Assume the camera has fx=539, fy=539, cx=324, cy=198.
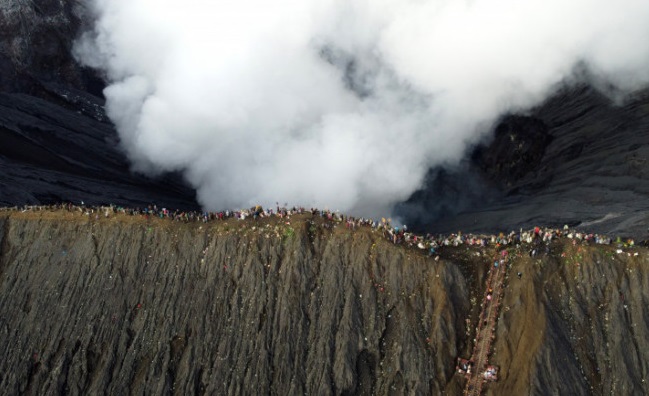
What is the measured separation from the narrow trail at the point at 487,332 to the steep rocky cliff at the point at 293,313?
0.58 meters

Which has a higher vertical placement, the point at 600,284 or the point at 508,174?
the point at 508,174

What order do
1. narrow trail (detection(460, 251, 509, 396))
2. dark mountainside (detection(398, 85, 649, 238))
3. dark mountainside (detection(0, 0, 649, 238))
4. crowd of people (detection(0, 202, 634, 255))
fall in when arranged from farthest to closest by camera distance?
dark mountainside (detection(0, 0, 649, 238)) < dark mountainside (detection(398, 85, 649, 238)) < crowd of people (detection(0, 202, 634, 255)) < narrow trail (detection(460, 251, 509, 396))

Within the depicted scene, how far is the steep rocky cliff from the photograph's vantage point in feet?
120

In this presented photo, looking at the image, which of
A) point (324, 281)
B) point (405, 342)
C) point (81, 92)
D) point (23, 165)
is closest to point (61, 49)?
point (81, 92)

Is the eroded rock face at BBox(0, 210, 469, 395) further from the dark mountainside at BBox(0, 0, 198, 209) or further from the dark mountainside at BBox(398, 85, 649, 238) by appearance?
the dark mountainside at BBox(0, 0, 198, 209)

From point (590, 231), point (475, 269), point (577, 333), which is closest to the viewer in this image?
point (577, 333)

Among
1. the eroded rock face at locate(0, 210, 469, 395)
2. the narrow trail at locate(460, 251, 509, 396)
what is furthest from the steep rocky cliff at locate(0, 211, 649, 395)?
the narrow trail at locate(460, 251, 509, 396)

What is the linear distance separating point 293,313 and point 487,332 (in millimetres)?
14031

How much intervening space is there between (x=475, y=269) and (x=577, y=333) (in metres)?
7.96

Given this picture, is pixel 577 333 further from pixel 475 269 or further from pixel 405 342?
pixel 405 342

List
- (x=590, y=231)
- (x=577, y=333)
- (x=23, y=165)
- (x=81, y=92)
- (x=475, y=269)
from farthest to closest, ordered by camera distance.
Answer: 1. (x=81, y=92)
2. (x=23, y=165)
3. (x=590, y=231)
4. (x=475, y=269)
5. (x=577, y=333)

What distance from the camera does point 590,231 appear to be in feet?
165

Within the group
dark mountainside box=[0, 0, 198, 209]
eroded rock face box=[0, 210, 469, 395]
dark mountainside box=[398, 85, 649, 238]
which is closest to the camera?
eroded rock face box=[0, 210, 469, 395]

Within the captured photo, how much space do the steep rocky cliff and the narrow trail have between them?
0.58 metres
